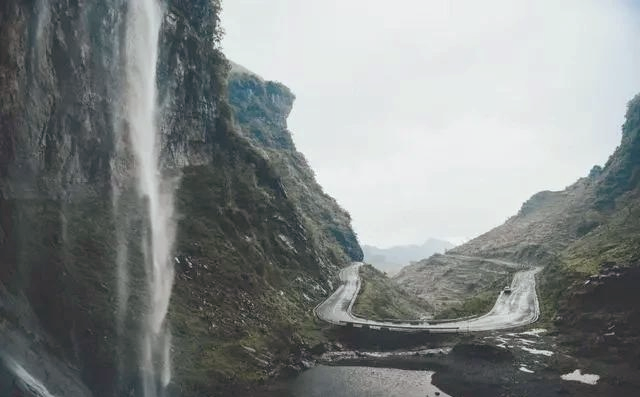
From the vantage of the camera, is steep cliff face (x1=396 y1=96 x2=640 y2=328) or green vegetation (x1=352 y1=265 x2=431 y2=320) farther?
green vegetation (x1=352 y1=265 x2=431 y2=320)

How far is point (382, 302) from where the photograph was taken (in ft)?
438

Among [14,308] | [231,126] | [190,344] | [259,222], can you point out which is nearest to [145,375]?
[190,344]

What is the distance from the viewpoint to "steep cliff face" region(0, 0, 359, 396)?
168ft

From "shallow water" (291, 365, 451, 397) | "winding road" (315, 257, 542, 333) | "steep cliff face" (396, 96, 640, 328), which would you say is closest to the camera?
"shallow water" (291, 365, 451, 397)

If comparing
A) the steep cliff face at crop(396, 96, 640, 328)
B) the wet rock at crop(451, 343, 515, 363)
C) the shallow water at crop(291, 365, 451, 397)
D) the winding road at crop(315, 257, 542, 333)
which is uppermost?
the steep cliff face at crop(396, 96, 640, 328)

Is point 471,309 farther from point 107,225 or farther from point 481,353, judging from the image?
point 107,225

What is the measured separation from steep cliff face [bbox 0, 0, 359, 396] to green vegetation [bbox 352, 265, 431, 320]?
14179mm

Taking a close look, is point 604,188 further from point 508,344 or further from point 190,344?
point 190,344

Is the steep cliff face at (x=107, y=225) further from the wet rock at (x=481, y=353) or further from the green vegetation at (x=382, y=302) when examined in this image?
the wet rock at (x=481, y=353)

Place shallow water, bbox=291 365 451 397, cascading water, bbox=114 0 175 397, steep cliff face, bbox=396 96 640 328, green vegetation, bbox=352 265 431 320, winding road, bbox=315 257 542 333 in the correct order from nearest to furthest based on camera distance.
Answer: cascading water, bbox=114 0 175 397 < shallow water, bbox=291 365 451 397 < winding road, bbox=315 257 542 333 < steep cliff face, bbox=396 96 640 328 < green vegetation, bbox=352 265 431 320

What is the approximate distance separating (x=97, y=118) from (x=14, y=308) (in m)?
38.1

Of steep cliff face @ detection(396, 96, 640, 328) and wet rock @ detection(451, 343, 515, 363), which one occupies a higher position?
steep cliff face @ detection(396, 96, 640, 328)

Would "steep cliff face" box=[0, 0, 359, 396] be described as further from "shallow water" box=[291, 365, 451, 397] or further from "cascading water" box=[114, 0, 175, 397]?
"shallow water" box=[291, 365, 451, 397]

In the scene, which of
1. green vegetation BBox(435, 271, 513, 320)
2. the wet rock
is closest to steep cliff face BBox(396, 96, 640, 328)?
green vegetation BBox(435, 271, 513, 320)
